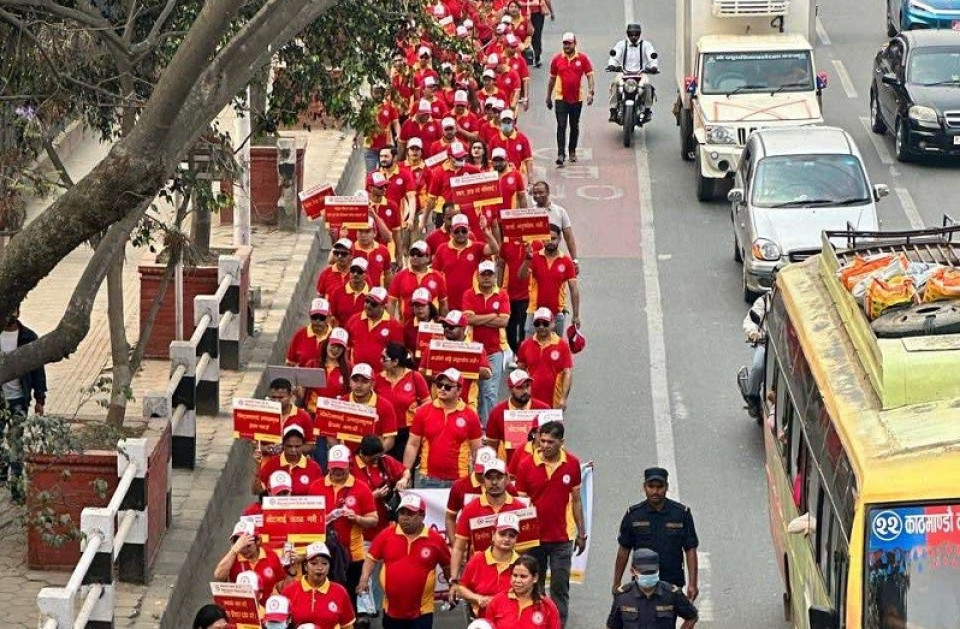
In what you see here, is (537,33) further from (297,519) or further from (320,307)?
(297,519)

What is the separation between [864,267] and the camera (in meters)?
14.1

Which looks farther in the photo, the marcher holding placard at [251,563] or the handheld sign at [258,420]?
the handheld sign at [258,420]

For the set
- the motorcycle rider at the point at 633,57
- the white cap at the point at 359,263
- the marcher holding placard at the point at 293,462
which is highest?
the motorcycle rider at the point at 633,57

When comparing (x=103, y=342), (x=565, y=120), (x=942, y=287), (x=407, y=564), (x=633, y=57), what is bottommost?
(x=103, y=342)

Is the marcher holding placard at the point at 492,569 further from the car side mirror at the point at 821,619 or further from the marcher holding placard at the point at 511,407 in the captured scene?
the car side mirror at the point at 821,619

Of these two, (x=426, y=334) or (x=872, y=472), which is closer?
(x=872, y=472)

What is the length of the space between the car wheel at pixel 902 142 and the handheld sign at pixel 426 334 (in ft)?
44.8

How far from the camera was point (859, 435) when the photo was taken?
1220cm

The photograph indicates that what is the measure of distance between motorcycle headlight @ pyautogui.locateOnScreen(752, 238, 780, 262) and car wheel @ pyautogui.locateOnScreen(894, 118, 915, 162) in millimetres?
7321

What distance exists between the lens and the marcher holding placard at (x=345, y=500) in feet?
51.1

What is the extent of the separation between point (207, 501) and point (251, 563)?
155 inches

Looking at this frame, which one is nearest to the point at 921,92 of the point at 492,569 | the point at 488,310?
the point at 488,310

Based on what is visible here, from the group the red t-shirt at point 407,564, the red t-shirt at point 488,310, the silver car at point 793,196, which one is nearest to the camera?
the red t-shirt at point 407,564

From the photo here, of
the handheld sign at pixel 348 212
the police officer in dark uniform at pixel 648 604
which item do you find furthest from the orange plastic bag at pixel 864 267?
the handheld sign at pixel 348 212
